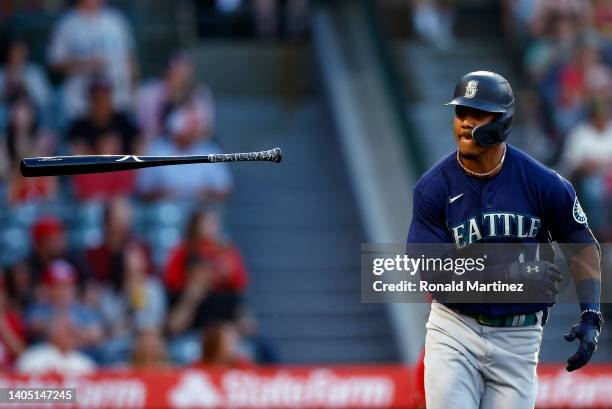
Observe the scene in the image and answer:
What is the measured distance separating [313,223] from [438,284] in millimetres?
7194

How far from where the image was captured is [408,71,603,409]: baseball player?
5859 millimetres

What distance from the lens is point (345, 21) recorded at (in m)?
14.4

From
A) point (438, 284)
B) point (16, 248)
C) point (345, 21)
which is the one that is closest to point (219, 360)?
point (16, 248)

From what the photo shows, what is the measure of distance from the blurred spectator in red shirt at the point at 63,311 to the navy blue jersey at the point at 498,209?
5169mm

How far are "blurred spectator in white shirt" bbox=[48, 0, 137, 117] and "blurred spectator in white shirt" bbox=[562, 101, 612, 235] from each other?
4.26 m

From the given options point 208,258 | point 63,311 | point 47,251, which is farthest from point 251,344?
point 47,251

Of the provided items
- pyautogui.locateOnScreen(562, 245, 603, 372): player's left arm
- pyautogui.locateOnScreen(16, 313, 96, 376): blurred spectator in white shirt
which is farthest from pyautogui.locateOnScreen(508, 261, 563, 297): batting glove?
pyautogui.locateOnScreen(16, 313, 96, 376): blurred spectator in white shirt

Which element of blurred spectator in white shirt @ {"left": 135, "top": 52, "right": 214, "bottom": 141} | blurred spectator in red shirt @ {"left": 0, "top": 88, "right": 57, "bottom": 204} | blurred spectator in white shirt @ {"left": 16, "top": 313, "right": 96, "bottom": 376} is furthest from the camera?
blurred spectator in white shirt @ {"left": 135, "top": 52, "right": 214, "bottom": 141}

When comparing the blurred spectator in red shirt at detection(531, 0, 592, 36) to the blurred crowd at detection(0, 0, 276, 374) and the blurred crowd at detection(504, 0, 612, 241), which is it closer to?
the blurred crowd at detection(504, 0, 612, 241)

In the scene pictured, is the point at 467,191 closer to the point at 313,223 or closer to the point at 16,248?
the point at 16,248

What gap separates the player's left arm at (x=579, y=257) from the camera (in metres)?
5.92

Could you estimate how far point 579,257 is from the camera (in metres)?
6.06

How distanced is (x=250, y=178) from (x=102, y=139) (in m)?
2.19

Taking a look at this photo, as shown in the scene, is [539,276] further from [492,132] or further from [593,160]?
[593,160]
